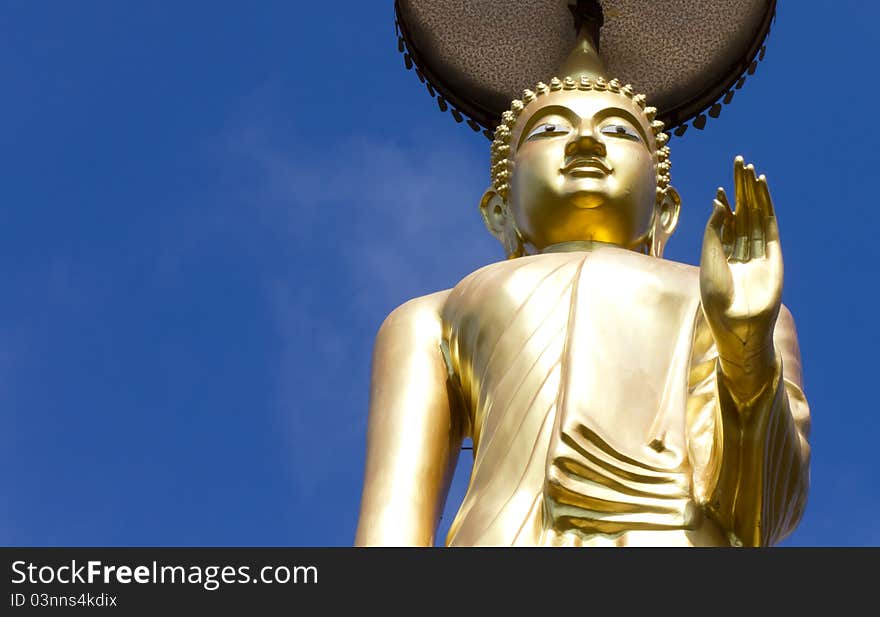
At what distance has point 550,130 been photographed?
25.5ft

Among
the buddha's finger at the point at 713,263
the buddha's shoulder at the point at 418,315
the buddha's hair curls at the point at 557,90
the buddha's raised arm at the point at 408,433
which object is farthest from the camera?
the buddha's hair curls at the point at 557,90

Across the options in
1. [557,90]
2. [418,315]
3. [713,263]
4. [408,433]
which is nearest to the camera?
[713,263]

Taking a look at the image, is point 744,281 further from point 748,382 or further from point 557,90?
point 557,90

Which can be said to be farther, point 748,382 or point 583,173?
point 583,173

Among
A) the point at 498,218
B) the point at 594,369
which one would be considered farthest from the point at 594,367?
the point at 498,218

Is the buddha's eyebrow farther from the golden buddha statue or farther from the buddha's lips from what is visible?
the buddha's lips

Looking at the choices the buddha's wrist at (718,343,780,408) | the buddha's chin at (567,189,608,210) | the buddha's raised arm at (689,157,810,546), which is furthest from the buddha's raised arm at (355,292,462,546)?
the buddha's wrist at (718,343,780,408)

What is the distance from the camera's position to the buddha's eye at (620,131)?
776cm

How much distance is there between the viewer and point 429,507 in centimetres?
700

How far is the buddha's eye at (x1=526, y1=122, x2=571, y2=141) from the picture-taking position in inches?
306

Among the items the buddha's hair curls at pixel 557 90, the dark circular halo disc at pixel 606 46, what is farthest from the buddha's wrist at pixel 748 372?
the dark circular halo disc at pixel 606 46

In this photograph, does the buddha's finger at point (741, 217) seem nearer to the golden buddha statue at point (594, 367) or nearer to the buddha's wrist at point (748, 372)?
the golden buddha statue at point (594, 367)

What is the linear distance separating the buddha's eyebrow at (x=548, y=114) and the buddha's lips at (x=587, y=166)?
17 cm

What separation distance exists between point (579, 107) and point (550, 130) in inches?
4.9
